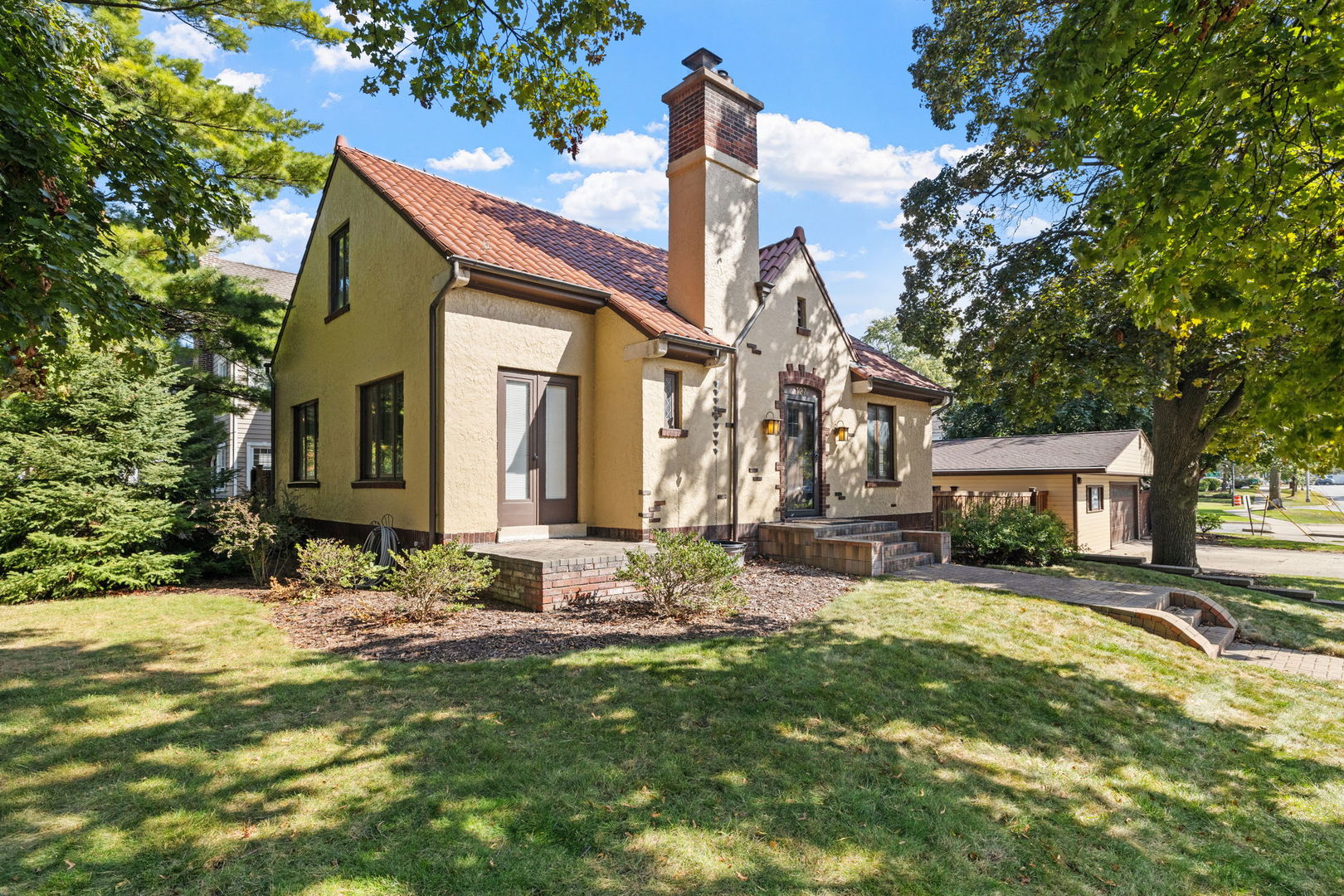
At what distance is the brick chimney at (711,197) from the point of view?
10586 mm

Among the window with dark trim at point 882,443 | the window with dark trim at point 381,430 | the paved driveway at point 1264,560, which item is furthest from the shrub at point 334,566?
the paved driveway at point 1264,560

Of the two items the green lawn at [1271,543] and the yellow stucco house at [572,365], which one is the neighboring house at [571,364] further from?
the green lawn at [1271,543]

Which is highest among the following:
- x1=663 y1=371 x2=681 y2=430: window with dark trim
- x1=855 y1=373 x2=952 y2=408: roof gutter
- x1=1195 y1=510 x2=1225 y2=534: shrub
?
x1=855 y1=373 x2=952 y2=408: roof gutter

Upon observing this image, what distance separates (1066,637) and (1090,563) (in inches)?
328

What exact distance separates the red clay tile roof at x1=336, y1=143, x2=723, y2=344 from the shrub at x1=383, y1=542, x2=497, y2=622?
4100mm

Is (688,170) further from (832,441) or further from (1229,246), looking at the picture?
(1229,246)

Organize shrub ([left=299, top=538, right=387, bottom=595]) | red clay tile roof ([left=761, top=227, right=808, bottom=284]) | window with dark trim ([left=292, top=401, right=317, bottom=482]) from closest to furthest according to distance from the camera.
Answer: shrub ([left=299, top=538, right=387, bottom=595]), red clay tile roof ([left=761, top=227, right=808, bottom=284]), window with dark trim ([left=292, top=401, right=317, bottom=482])

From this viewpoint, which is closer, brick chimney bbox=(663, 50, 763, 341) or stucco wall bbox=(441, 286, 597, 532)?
stucco wall bbox=(441, 286, 597, 532)

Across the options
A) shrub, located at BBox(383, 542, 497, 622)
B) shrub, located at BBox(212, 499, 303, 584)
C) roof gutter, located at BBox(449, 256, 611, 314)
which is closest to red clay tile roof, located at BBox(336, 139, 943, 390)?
roof gutter, located at BBox(449, 256, 611, 314)

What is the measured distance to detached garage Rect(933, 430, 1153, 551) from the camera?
21609mm

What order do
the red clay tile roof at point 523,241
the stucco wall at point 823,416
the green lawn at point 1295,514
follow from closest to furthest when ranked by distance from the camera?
1. the red clay tile roof at point 523,241
2. the stucco wall at point 823,416
3. the green lawn at point 1295,514

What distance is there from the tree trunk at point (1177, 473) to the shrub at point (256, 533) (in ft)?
60.8

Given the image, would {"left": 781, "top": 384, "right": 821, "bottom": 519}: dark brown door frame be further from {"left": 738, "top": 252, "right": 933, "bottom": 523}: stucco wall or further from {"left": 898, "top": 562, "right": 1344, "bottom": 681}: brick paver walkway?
{"left": 898, "top": 562, "right": 1344, "bottom": 681}: brick paver walkway

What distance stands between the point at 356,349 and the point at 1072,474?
2172 cm
